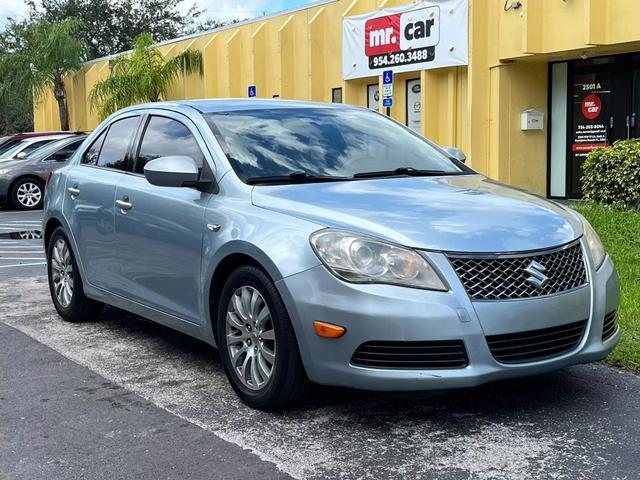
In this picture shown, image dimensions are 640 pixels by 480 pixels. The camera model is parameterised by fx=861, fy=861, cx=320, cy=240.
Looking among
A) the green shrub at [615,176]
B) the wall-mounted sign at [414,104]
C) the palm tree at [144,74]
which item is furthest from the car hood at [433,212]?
the palm tree at [144,74]

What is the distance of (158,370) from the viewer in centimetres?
530

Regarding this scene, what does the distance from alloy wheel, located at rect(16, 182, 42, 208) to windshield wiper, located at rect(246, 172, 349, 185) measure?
14295 mm

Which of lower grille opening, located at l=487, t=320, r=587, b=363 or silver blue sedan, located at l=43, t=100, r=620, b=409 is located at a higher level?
silver blue sedan, located at l=43, t=100, r=620, b=409

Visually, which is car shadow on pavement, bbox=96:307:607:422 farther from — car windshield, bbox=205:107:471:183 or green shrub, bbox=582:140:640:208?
green shrub, bbox=582:140:640:208

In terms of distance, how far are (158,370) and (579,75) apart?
44.2 ft

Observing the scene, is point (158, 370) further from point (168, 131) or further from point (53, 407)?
point (168, 131)

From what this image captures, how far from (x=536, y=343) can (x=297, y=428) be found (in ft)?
3.94

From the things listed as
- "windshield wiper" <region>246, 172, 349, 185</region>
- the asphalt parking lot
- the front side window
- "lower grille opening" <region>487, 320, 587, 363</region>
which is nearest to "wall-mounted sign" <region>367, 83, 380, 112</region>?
the front side window

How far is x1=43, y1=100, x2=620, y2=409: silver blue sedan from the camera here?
385cm

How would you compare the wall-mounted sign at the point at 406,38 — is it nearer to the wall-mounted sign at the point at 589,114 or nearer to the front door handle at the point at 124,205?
the wall-mounted sign at the point at 589,114

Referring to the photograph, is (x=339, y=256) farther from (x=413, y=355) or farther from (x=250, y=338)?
(x=250, y=338)

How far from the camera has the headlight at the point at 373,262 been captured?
12.6 feet

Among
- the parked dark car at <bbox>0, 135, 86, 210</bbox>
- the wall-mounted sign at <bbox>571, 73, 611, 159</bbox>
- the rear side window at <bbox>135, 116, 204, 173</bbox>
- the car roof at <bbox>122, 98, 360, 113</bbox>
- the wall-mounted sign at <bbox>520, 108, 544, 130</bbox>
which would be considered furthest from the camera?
the parked dark car at <bbox>0, 135, 86, 210</bbox>

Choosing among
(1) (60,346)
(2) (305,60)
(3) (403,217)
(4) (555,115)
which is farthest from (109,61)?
(3) (403,217)
